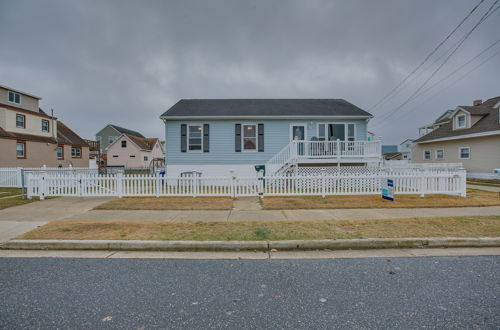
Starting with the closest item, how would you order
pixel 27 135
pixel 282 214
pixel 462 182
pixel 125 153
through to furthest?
pixel 282 214 < pixel 462 182 < pixel 27 135 < pixel 125 153

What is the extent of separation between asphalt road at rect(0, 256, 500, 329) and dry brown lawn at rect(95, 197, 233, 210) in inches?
151

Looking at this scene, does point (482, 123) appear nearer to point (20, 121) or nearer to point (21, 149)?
point (21, 149)

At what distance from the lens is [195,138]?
15594 mm

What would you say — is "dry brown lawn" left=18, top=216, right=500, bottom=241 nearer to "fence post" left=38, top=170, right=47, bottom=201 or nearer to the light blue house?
"fence post" left=38, top=170, right=47, bottom=201

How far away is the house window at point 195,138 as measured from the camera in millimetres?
15555

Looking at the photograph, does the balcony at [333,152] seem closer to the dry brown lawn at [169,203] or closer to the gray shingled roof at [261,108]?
the gray shingled roof at [261,108]

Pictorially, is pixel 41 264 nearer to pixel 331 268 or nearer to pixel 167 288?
pixel 167 288

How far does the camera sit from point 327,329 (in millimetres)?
2232

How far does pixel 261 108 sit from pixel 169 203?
10.5 metres

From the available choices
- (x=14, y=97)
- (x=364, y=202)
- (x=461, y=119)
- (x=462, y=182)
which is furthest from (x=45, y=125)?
(x=461, y=119)

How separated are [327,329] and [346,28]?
22195mm

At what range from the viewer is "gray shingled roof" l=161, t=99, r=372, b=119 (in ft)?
50.5

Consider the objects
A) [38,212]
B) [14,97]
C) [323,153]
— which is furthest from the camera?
[14,97]

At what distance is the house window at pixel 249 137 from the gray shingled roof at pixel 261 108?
950mm
